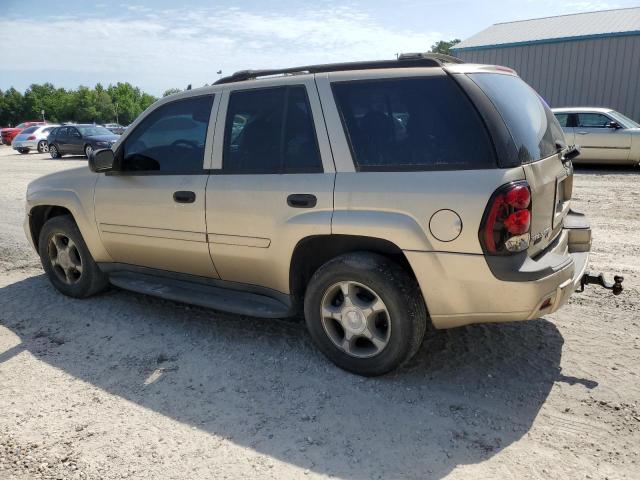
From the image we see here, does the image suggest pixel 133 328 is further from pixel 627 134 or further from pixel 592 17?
pixel 592 17

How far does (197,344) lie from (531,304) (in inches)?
93.9

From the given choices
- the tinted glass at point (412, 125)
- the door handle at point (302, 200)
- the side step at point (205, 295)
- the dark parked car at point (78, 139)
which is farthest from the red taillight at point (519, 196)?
the dark parked car at point (78, 139)

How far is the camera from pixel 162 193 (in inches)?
160

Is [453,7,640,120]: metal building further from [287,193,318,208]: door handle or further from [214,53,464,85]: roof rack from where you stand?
[287,193,318,208]: door handle

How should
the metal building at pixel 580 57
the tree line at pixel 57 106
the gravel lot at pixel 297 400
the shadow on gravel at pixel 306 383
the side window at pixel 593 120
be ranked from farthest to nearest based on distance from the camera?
the tree line at pixel 57 106 < the metal building at pixel 580 57 < the side window at pixel 593 120 < the shadow on gravel at pixel 306 383 < the gravel lot at pixel 297 400

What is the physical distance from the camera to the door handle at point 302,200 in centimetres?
333

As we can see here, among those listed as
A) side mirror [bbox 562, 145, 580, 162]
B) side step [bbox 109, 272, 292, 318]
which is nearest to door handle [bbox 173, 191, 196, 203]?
side step [bbox 109, 272, 292, 318]

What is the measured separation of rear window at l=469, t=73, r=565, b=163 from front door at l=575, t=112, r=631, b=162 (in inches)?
410

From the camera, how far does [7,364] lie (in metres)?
3.73

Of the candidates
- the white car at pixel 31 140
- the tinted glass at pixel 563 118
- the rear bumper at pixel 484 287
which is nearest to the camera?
the rear bumper at pixel 484 287

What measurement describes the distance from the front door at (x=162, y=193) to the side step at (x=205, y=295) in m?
0.12

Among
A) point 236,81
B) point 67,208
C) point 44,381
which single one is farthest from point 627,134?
point 44,381

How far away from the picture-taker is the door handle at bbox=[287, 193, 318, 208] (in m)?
3.33

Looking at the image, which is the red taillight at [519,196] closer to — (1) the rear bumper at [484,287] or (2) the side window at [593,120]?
(1) the rear bumper at [484,287]
